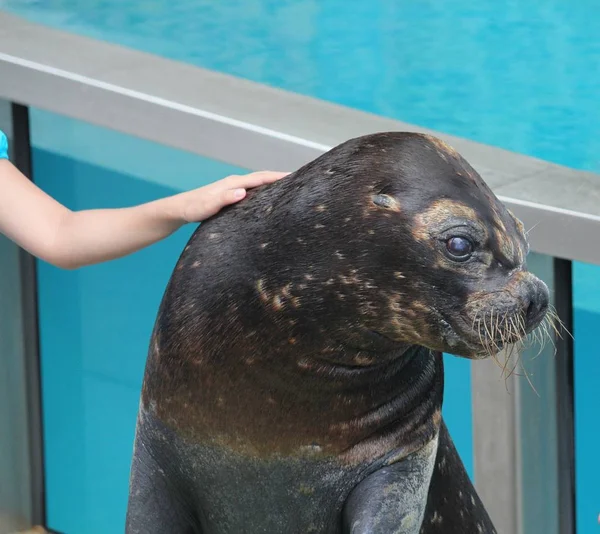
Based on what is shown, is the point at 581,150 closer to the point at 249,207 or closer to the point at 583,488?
the point at 583,488

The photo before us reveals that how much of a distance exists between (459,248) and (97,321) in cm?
212

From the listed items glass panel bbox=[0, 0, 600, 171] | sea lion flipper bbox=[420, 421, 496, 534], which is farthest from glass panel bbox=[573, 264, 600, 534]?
glass panel bbox=[0, 0, 600, 171]

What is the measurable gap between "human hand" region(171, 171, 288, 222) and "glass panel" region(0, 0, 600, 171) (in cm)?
327

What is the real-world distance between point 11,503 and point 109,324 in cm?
60

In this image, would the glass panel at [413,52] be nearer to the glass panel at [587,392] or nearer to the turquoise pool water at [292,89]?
the turquoise pool water at [292,89]

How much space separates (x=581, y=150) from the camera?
16.6 feet

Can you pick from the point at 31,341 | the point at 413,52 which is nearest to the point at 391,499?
the point at 31,341

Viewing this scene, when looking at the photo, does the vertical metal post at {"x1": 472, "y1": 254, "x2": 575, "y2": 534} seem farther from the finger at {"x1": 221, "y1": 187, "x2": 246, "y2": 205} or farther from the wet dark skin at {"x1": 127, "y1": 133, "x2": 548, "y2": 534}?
the finger at {"x1": 221, "y1": 187, "x2": 246, "y2": 205}

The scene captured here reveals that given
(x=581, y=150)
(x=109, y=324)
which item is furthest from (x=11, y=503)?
(x=581, y=150)

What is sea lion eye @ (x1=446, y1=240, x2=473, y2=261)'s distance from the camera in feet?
5.30

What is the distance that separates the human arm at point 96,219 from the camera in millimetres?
1877

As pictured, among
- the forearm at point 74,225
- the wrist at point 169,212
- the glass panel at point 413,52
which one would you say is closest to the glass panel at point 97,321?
the forearm at point 74,225

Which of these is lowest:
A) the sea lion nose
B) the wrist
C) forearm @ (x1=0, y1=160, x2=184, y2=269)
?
forearm @ (x1=0, y1=160, x2=184, y2=269)

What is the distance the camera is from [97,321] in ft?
11.8
